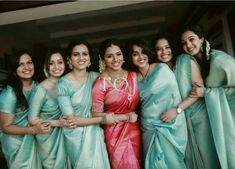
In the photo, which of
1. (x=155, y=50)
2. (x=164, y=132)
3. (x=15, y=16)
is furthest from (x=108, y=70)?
(x=15, y=16)

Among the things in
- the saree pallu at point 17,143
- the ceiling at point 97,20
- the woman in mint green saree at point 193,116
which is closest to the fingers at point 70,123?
the saree pallu at point 17,143

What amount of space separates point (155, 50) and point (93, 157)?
76 centimetres

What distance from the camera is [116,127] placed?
1686mm

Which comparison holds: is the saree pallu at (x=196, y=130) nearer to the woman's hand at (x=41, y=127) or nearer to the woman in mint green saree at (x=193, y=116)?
the woman in mint green saree at (x=193, y=116)

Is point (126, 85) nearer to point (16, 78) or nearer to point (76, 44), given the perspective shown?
point (76, 44)

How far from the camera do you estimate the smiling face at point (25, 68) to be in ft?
5.66

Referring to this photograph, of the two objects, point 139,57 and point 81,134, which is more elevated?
point 139,57

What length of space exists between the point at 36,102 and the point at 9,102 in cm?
17

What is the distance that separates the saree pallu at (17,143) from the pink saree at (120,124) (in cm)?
44

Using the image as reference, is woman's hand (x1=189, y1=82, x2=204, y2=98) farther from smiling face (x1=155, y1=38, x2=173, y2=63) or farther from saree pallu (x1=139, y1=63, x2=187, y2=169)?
smiling face (x1=155, y1=38, x2=173, y2=63)

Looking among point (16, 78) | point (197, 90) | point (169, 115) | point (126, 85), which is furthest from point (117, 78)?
point (16, 78)

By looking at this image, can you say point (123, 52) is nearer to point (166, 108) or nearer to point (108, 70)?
point (108, 70)

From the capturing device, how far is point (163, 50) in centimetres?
175

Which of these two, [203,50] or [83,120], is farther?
[203,50]
